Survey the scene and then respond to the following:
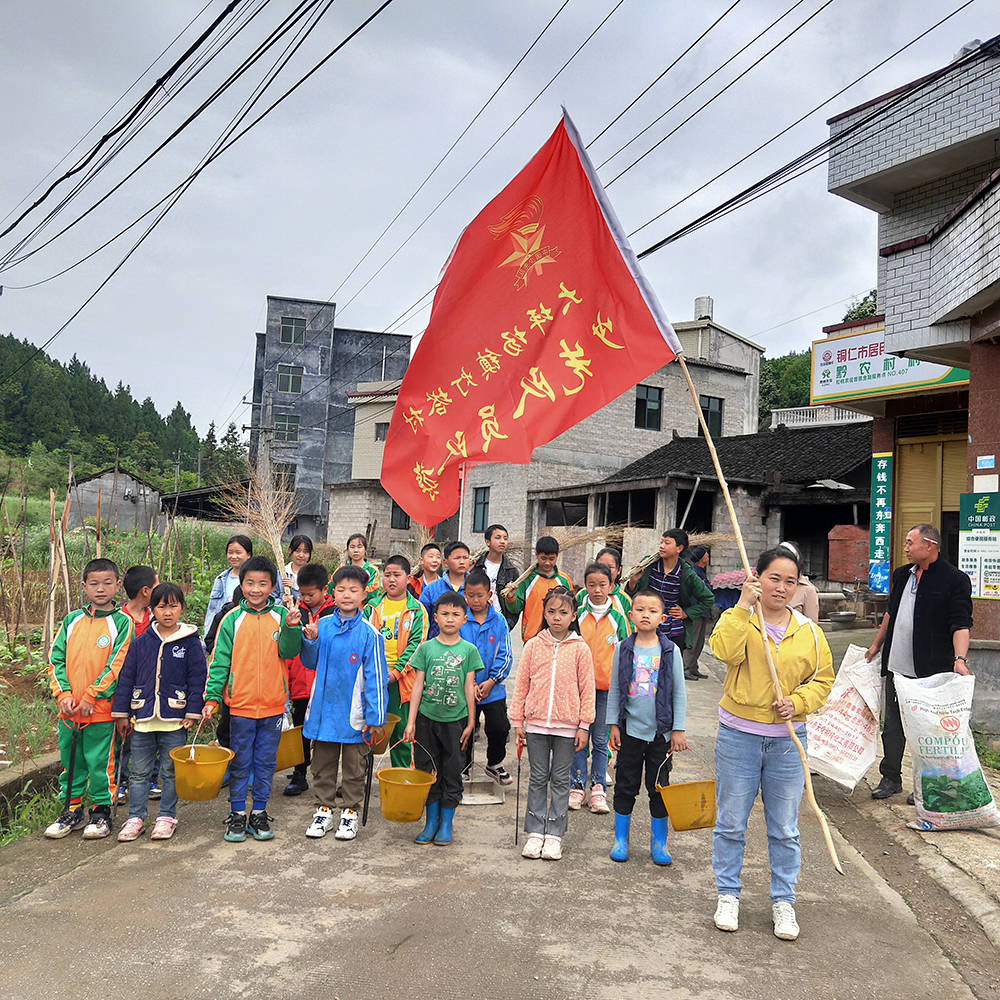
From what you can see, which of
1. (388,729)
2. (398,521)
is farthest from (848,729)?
(398,521)

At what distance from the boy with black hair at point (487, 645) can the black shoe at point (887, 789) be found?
2719 millimetres

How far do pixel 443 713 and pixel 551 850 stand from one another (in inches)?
37.9

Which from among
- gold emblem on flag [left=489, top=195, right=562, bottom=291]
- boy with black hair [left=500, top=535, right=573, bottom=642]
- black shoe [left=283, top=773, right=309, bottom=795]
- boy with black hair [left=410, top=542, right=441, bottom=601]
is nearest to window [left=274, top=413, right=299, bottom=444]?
boy with black hair [left=410, top=542, right=441, bottom=601]

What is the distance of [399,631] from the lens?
602 centimetres

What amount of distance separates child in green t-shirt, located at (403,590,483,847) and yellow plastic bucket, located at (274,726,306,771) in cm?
88

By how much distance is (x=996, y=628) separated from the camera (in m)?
7.72

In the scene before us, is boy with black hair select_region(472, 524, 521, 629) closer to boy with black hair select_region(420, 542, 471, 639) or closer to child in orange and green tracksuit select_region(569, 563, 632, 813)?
boy with black hair select_region(420, 542, 471, 639)

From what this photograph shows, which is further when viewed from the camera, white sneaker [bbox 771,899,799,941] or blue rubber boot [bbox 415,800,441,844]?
blue rubber boot [bbox 415,800,441,844]

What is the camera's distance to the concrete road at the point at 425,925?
10.3 ft

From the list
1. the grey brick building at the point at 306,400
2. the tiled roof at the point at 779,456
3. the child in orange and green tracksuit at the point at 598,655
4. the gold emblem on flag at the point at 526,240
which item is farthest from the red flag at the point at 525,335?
the grey brick building at the point at 306,400

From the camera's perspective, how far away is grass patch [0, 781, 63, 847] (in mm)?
4934

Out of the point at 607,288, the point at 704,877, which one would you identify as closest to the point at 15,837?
the point at 704,877

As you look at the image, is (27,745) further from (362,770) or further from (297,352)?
(297,352)

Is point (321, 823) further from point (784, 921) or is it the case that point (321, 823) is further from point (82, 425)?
point (82, 425)
